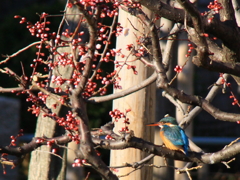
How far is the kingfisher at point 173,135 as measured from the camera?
3.26 m

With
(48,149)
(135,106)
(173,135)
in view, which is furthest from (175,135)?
(48,149)

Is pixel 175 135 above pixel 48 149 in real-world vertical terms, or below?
above

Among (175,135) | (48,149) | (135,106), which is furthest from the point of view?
(48,149)

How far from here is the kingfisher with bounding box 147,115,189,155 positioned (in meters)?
3.26

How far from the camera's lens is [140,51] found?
8.82 ft

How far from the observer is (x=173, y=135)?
11.3ft

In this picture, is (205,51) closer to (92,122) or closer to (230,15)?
(230,15)

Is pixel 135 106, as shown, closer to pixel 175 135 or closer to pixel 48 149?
pixel 175 135

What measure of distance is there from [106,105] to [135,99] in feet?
13.0

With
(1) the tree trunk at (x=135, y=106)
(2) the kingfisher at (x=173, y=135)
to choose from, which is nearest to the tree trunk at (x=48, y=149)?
(1) the tree trunk at (x=135, y=106)

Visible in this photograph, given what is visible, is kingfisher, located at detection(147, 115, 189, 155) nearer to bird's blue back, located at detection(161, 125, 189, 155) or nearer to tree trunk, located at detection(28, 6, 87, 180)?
bird's blue back, located at detection(161, 125, 189, 155)

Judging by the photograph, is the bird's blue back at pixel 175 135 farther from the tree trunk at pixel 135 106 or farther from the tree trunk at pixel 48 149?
the tree trunk at pixel 48 149

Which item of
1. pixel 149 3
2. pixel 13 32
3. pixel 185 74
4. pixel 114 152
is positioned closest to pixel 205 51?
pixel 149 3

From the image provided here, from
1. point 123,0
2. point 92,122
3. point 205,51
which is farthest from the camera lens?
point 92,122
